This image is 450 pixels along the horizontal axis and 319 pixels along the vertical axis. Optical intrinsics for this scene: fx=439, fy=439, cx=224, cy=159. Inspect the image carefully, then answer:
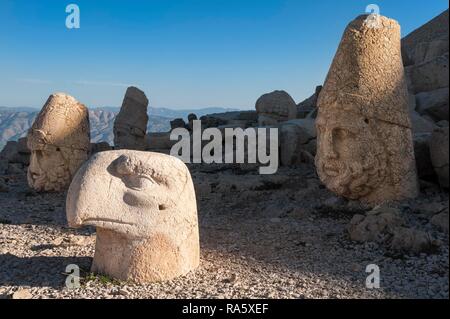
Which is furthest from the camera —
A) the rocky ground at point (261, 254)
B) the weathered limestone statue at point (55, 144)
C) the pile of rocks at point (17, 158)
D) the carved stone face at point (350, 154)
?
the pile of rocks at point (17, 158)

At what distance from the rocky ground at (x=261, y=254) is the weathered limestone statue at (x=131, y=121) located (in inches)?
211

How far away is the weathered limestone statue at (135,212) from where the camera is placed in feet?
12.4

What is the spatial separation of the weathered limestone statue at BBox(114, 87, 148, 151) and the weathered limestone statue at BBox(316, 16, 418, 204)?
8.32 metres

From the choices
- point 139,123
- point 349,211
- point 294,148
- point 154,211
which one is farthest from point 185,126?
point 154,211

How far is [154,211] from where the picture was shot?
3.94 m

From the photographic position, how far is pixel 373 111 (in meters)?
5.77

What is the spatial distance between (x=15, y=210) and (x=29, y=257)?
3.00 m

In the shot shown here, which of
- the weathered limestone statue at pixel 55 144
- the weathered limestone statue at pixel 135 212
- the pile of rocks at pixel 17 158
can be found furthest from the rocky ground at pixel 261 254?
the pile of rocks at pixel 17 158

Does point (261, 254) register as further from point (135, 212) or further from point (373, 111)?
point (373, 111)


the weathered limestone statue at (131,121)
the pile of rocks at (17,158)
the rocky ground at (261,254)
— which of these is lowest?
the rocky ground at (261,254)

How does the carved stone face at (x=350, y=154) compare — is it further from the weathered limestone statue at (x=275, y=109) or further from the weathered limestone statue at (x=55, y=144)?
the weathered limestone statue at (x=275, y=109)

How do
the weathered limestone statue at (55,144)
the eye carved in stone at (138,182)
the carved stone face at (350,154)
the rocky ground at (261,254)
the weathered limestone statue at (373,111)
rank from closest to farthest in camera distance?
1. the rocky ground at (261,254)
2. the eye carved in stone at (138,182)
3. the weathered limestone statue at (373,111)
4. the carved stone face at (350,154)
5. the weathered limestone statue at (55,144)

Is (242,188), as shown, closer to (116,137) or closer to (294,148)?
(294,148)

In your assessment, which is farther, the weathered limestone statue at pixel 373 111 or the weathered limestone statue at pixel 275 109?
the weathered limestone statue at pixel 275 109
